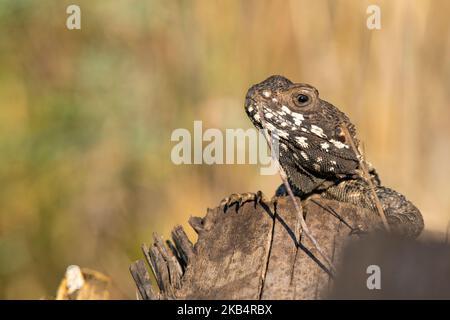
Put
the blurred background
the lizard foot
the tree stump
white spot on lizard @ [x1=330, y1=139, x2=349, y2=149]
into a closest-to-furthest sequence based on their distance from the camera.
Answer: the tree stump < the lizard foot < white spot on lizard @ [x1=330, y1=139, x2=349, y2=149] < the blurred background

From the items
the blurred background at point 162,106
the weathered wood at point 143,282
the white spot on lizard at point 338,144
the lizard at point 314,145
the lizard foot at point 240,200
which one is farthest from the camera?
the blurred background at point 162,106

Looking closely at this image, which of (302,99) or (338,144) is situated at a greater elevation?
(302,99)

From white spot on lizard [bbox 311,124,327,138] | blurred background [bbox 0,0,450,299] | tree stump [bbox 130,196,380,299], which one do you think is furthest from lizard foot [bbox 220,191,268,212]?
blurred background [bbox 0,0,450,299]

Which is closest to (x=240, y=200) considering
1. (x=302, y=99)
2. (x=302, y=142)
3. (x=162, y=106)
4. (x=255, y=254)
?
(x=255, y=254)

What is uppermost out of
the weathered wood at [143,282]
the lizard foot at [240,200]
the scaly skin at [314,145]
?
the scaly skin at [314,145]

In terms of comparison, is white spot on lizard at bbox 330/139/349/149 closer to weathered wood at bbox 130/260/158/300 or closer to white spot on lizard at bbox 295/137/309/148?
white spot on lizard at bbox 295/137/309/148

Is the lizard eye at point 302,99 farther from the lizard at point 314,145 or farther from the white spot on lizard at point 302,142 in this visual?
the white spot on lizard at point 302,142

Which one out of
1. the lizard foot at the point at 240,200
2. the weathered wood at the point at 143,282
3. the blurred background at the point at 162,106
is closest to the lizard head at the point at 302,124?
the lizard foot at the point at 240,200

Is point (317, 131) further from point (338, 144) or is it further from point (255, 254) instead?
point (255, 254)

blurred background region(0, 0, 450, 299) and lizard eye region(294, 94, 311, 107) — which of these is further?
blurred background region(0, 0, 450, 299)
